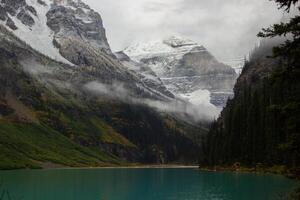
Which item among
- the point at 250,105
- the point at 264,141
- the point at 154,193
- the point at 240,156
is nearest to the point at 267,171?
the point at 264,141

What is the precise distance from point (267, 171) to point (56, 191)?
73.5m

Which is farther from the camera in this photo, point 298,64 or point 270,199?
point 270,199

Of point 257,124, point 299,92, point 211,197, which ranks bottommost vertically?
point 211,197

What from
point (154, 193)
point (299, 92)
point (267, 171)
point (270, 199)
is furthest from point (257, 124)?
point (299, 92)

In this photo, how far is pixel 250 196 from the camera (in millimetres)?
79062

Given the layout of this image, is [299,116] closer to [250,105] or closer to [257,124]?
[257,124]

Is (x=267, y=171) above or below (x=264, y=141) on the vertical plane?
below

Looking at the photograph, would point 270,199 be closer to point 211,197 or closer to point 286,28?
point 211,197

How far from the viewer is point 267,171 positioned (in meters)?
151

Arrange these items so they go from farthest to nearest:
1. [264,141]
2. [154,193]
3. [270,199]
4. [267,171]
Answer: [264,141] → [267,171] → [154,193] → [270,199]

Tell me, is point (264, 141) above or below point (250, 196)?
above

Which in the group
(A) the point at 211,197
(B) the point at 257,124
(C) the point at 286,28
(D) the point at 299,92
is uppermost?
(B) the point at 257,124

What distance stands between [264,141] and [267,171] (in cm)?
2310

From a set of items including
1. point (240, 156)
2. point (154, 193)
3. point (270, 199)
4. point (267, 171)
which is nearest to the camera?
point (270, 199)
